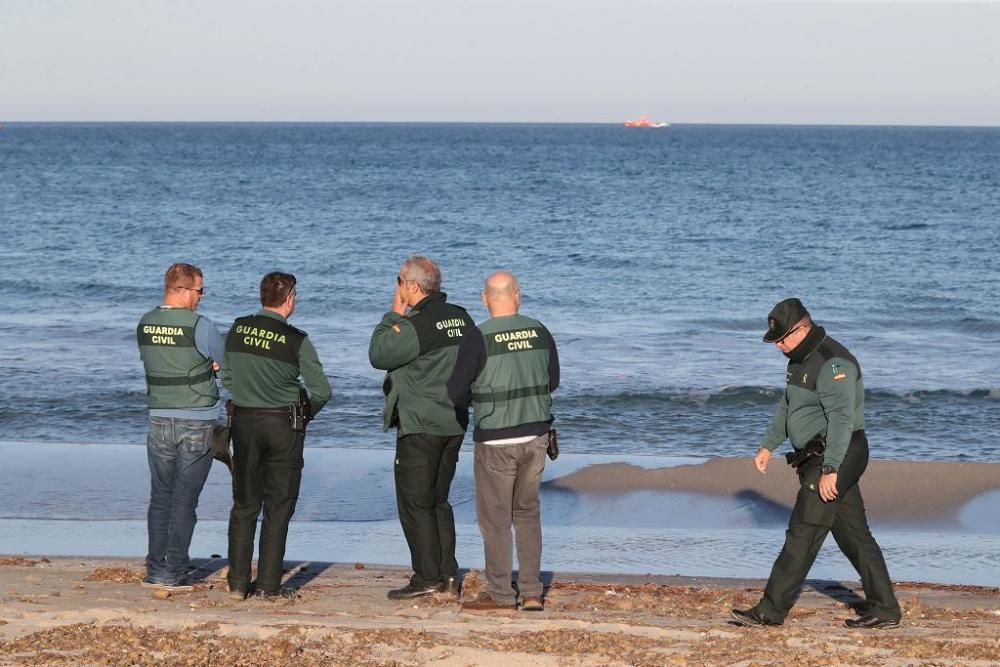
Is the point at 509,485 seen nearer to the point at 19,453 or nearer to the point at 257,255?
the point at 19,453

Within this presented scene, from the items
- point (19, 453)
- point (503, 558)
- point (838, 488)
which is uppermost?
point (838, 488)

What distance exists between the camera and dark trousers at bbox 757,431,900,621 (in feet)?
19.8

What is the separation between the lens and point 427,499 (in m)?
6.67

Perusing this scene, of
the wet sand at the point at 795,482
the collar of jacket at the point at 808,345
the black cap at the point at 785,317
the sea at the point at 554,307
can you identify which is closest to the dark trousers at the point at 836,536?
the collar of jacket at the point at 808,345

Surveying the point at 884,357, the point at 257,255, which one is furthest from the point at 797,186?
the point at 884,357

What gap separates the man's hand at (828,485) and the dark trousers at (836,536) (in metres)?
0.03

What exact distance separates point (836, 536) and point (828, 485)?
46cm

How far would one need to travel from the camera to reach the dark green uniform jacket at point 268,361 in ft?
20.9

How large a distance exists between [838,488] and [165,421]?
11.2 feet

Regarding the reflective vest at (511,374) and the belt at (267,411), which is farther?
the belt at (267,411)

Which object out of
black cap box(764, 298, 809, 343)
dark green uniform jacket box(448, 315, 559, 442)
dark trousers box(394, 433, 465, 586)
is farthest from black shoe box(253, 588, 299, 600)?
black cap box(764, 298, 809, 343)

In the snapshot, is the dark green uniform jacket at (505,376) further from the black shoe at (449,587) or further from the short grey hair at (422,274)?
the black shoe at (449,587)

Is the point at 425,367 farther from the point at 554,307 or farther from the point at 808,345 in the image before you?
the point at 554,307

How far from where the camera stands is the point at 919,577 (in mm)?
8211
